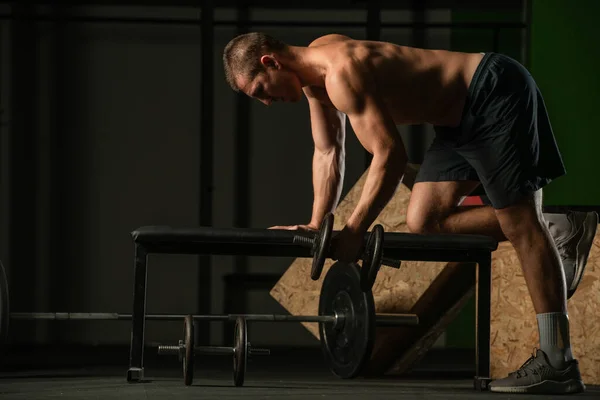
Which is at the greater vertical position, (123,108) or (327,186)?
(123,108)

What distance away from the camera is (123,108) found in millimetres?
6027

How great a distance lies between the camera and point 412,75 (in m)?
3.05

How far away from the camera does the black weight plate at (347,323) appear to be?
3.29m

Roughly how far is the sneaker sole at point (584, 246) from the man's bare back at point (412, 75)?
852mm

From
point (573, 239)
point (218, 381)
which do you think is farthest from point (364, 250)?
point (573, 239)

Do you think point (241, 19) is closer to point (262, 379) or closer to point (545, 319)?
point (262, 379)

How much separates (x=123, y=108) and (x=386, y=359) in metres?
2.76

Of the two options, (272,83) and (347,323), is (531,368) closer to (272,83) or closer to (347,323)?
(347,323)

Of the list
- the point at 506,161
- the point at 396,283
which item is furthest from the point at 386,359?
the point at 506,161

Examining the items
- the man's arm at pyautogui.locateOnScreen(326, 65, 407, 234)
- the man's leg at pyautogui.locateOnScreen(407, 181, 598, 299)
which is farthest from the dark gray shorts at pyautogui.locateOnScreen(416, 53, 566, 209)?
the man's arm at pyautogui.locateOnScreen(326, 65, 407, 234)

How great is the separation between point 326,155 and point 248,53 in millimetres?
559

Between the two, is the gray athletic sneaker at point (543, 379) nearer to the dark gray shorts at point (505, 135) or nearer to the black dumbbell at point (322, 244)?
the dark gray shorts at point (505, 135)

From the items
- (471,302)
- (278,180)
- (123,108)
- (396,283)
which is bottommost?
(471,302)

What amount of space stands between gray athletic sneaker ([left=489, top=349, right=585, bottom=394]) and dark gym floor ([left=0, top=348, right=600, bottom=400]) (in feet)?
0.17
